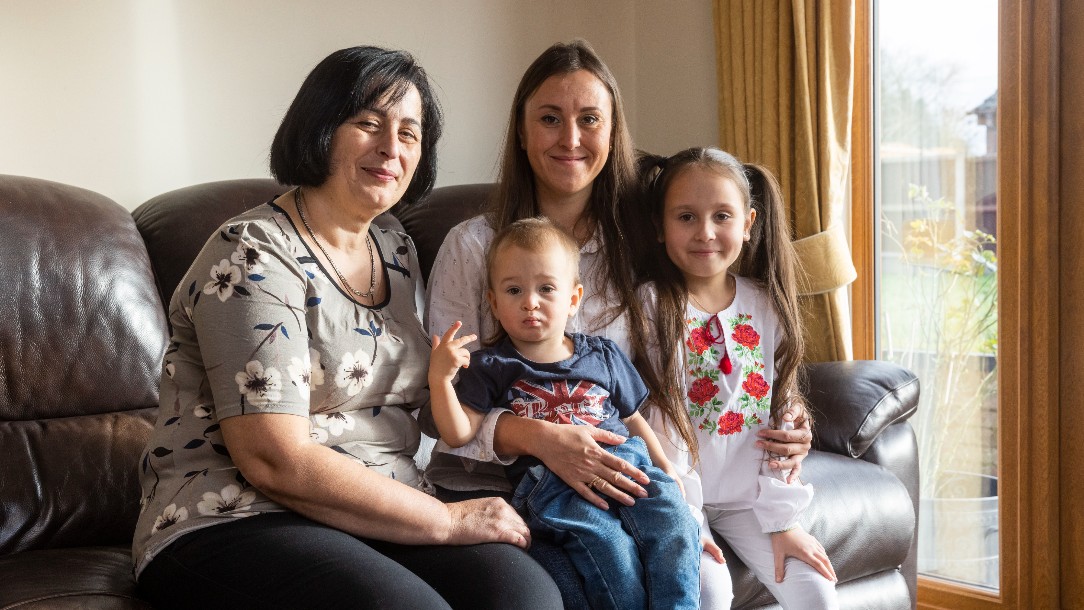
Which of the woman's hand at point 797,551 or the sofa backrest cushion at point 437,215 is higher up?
the sofa backrest cushion at point 437,215

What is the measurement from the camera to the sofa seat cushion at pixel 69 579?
1.43 meters

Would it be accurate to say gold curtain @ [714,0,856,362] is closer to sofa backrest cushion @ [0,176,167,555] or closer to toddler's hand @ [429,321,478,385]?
toddler's hand @ [429,321,478,385]

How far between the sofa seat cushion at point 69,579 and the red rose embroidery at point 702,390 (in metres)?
1.03

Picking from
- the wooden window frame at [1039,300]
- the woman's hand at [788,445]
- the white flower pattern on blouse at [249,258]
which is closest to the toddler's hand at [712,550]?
the woman's hand at [788,445]

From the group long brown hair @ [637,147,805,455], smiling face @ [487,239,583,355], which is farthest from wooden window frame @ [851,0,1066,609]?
smiling face @ [487,239,583,355]

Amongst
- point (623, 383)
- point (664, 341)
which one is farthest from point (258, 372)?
point (664, 341)

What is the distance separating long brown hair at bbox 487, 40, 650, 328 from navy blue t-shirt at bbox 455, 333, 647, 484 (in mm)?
261

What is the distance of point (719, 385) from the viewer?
1898 millimetres

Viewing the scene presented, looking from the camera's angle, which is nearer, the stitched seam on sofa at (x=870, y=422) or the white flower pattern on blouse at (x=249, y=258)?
the white flower pattern on blouse at (x=249, y=258)

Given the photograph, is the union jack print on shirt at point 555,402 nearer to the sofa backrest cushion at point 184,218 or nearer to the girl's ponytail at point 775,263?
the girl's ponytail at point 775,263

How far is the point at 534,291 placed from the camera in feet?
5.43

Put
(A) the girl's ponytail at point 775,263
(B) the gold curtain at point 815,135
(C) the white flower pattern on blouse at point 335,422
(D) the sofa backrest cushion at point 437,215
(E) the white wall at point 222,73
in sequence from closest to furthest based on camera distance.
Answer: (C) the white flower pattern on blouse at point 335,422 → (A) the girl's ponytail at point 775,263 → (E) the white wall at point 222,73 → (D) the sofa backrest cushion at point 437,215 → (B) the gold curtain at point 815,135

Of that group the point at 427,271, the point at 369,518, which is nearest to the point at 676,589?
the point at 369,518

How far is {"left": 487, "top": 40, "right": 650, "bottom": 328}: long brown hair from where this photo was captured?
6.41 feet
